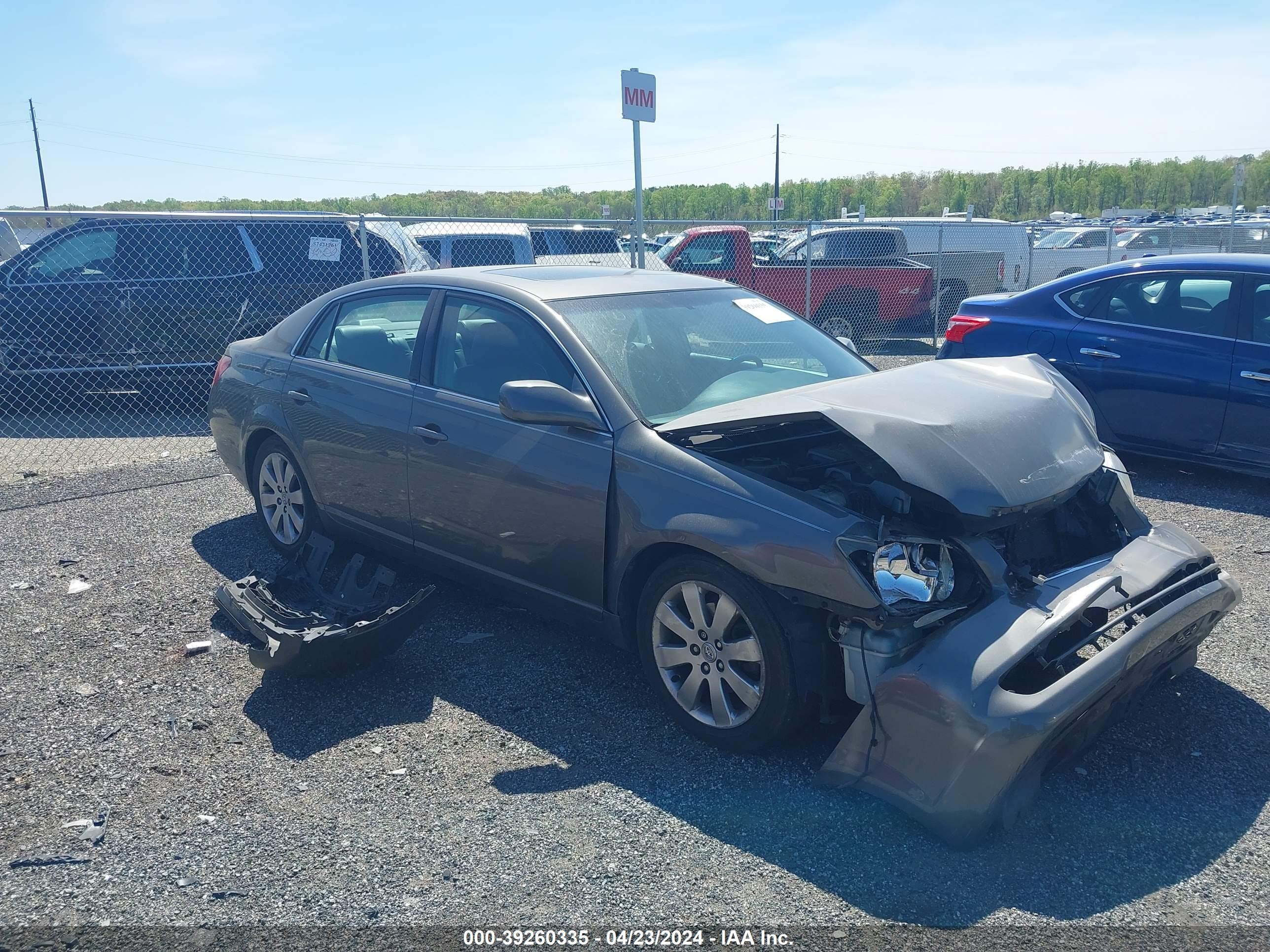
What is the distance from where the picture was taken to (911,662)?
9.88 ft

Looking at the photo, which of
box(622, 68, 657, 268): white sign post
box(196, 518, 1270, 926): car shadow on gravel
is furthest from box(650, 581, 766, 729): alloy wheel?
box(622, 68, 657, 268): white sign post

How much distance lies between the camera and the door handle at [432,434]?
14.6ft

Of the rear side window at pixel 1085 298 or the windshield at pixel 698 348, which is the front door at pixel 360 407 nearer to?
the windshield at pixel 698 348

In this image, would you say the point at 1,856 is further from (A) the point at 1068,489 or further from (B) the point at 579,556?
(A) the point at 1068,489

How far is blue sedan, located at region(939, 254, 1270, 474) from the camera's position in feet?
21.4

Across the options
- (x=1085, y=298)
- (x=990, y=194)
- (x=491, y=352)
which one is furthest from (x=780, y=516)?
(x=990, y=194)

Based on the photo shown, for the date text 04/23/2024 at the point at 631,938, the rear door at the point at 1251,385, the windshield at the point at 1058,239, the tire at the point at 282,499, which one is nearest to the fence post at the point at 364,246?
the tire at the point at 282,499

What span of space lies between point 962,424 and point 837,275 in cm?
1166

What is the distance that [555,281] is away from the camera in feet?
15.7

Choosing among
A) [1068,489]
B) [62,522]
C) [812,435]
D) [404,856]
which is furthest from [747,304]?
[62,522]

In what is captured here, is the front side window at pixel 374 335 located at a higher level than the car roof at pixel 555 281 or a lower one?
lower

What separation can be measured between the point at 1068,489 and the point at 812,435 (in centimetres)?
92

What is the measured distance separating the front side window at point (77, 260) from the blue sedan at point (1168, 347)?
8573 millimetres

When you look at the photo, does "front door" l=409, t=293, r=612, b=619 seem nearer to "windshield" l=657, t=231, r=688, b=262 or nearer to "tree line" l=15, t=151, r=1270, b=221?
"windshield" l=657, t=231, r=688, b=262
